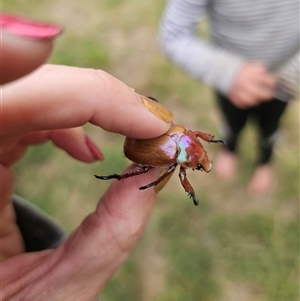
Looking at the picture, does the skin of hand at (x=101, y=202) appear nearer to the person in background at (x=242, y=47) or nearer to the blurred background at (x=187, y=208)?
the person in background at (x=242, y=47)

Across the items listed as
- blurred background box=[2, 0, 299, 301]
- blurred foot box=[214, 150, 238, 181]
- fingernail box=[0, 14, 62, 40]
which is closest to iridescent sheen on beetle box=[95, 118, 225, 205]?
fingernail box=[0, 14, 62, 40]

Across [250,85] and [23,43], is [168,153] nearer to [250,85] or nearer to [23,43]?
[23,43]

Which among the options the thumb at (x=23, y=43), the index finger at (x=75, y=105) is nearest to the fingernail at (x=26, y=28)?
the thumb at (x=23, y=43)

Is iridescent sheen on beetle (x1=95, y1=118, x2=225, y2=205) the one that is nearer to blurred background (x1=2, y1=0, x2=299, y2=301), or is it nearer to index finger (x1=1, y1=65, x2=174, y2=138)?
index finger (x1=1, y1=65, x2=174, y2=138)

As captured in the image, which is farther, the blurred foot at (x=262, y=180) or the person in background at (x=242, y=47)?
the blurred foot at (x=262, y=180)

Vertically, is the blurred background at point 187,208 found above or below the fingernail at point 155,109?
below
